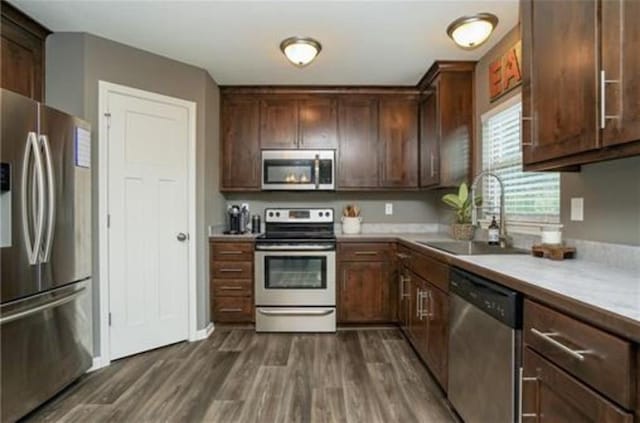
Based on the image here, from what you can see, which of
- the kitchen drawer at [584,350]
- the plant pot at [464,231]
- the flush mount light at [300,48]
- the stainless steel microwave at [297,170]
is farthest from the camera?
the stainless steel microwave at [297,170]

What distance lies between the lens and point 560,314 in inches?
45.0

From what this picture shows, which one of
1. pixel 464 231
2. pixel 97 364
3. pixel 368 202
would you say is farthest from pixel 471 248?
pixel 97 364

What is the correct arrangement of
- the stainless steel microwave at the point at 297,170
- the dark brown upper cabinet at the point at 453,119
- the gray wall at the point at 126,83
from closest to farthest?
1. the gray wall at the point at 126,83
2. the dark brown upper cabinet at the point at 453,119
3. the stainless steel microwave at the point at 297,170

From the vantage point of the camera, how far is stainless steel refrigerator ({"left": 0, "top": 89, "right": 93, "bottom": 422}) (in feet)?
6.19

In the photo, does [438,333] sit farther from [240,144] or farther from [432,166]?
[240,144]

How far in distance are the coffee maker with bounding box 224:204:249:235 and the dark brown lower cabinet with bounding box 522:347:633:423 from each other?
3034 millimetres

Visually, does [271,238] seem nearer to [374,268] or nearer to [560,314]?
[374,268]

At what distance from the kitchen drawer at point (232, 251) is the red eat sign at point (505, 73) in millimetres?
2480

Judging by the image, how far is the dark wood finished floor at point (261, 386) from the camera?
6.91 ft

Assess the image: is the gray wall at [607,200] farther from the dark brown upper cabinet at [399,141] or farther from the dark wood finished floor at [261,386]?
the dark brown upper cabinet at [399,141]

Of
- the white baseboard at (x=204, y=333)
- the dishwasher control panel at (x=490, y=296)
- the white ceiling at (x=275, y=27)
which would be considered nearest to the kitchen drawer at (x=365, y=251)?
the white baseboard at (x=204, y=333)

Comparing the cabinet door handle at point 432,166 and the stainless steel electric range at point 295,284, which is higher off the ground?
the cabinet door handle at point 432,166

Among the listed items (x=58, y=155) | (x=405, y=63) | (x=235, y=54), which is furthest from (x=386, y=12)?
(x=58, y=155)

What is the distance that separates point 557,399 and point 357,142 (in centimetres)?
305
